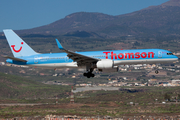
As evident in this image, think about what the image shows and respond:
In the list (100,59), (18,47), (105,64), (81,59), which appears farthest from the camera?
(18,47)

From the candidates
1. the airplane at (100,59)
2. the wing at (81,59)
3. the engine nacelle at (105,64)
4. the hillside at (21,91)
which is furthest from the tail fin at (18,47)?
the hillside at (21,91)

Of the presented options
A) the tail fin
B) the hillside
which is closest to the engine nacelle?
the tail fin

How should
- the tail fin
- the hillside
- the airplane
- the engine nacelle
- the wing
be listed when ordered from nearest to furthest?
1. the wing
2. the engine nacelle
3. the airplane
4. the tail fin
5. the hillside

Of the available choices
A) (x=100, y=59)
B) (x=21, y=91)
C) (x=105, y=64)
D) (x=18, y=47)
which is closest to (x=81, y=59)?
(x=100, y=59)

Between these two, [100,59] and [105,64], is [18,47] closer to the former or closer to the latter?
[100,59]

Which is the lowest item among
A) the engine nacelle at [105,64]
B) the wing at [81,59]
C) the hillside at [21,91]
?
the hillside at [21,91]

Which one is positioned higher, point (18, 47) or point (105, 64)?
point (18, 47)

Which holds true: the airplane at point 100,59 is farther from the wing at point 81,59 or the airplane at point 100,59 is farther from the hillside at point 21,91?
the hillside at point 21,91

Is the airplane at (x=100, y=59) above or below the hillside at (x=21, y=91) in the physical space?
above

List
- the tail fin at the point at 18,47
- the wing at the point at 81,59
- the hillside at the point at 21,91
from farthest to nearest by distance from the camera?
the hillside at the point at 21,91 → the tail fin at the point at 18,47 → the wing at the point at 81,59

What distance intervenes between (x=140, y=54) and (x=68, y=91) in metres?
114

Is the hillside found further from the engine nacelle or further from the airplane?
the engine nacelle

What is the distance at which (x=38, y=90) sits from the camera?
16612cm

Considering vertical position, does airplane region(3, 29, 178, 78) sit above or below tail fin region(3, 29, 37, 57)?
below
